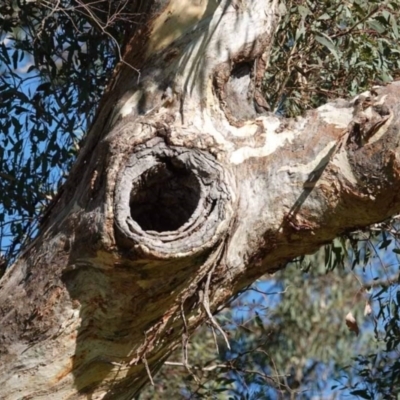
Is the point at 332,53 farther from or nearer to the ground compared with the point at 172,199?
farther from the ground

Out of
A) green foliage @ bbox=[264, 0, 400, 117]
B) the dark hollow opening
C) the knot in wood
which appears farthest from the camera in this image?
green foliage @ bbox=[264, 0, 400, 117]

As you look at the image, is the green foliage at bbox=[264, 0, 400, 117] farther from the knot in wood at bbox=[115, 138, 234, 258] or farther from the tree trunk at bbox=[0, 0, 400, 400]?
the knot in wood at bbox=[115, 138, 234, 258]

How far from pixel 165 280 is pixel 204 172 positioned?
0.27 meters

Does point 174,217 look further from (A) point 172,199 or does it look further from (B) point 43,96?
(B) point 43,96

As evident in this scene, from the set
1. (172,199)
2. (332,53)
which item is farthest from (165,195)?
(332,53)

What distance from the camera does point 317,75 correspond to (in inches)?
172

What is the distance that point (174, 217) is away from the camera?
8.37ft

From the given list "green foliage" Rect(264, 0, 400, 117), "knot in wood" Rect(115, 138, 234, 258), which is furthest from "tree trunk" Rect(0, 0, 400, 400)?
"green foliage" Rect(264, 0, 400, 117)

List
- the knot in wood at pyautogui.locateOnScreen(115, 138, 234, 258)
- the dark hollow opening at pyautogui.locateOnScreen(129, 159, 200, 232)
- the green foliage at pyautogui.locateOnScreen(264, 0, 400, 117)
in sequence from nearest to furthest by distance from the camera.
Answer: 1. the knot in wood at pyautogui.locateOnScreen(115, 138, 234, 258)
2. the dark hollow opening at pyautogui.locateOnScreen(129, 159, 200, 232)
3. the green foliage at pyautogui.locateOnScreen(264, 0, 400, 117)

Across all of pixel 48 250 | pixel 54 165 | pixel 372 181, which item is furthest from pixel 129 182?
pixel 54 165

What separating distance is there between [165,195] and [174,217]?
2.9 inches

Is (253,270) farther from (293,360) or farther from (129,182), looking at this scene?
(293,360)

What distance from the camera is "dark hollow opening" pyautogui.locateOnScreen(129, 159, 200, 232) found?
245cm

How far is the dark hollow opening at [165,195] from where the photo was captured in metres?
2.45
